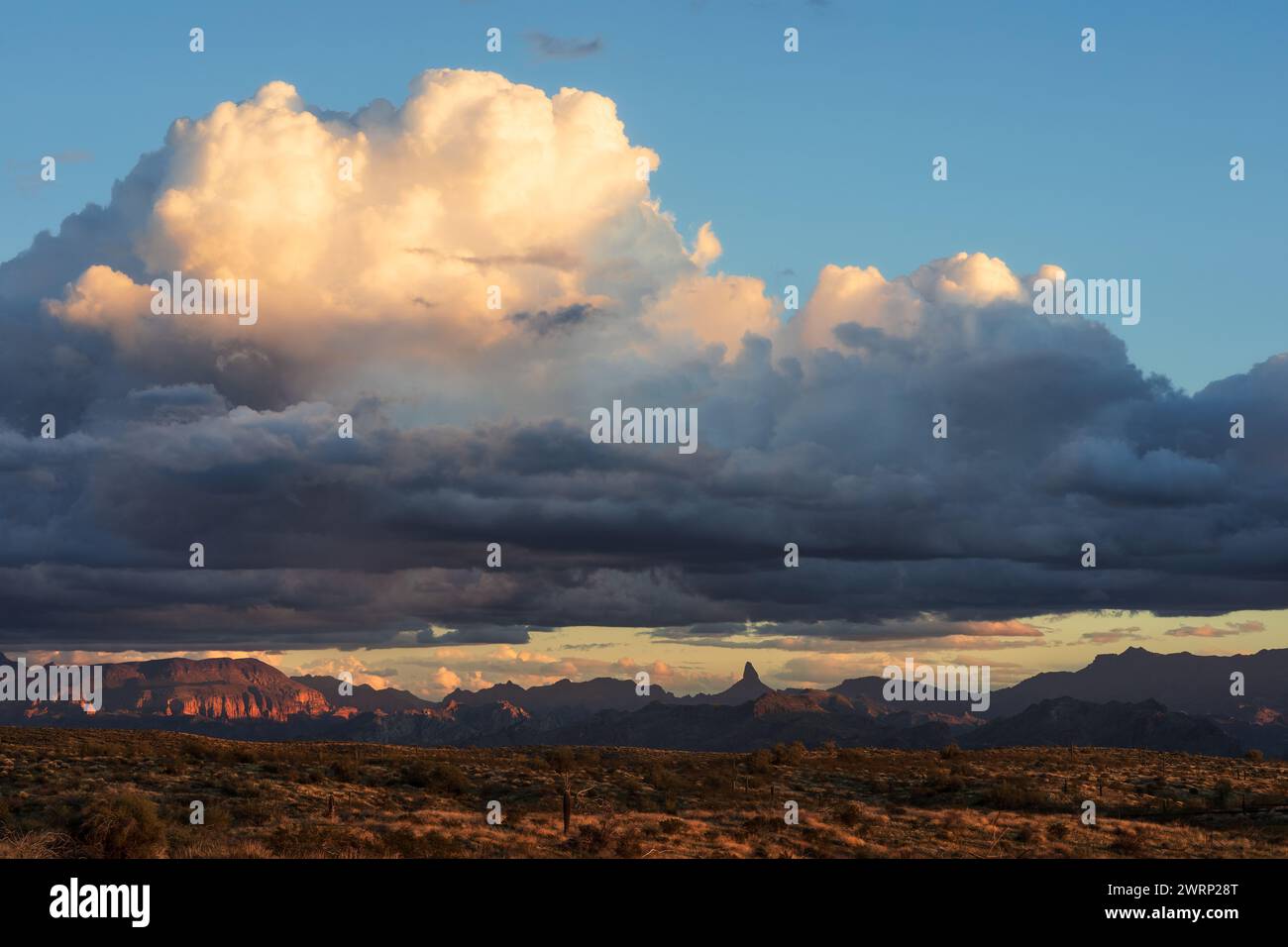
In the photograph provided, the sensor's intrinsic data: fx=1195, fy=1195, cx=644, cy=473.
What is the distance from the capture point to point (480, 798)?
6266 centimetres

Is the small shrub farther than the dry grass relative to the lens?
No

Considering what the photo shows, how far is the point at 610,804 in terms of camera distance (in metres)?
59.1

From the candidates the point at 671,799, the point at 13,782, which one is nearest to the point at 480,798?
the point at 671,799

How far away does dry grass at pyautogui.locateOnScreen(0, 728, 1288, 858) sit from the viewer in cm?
4088

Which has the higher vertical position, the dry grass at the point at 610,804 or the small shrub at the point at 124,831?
the small shrub at the point at 124,831

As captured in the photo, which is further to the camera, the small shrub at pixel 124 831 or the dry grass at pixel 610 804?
the dry grass at pixel 610 804

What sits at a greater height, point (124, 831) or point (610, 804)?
point (124, 831)

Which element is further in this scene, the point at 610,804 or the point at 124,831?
the point at 610,804

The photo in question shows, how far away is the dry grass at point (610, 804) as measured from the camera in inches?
1609

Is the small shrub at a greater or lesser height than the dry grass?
greater
